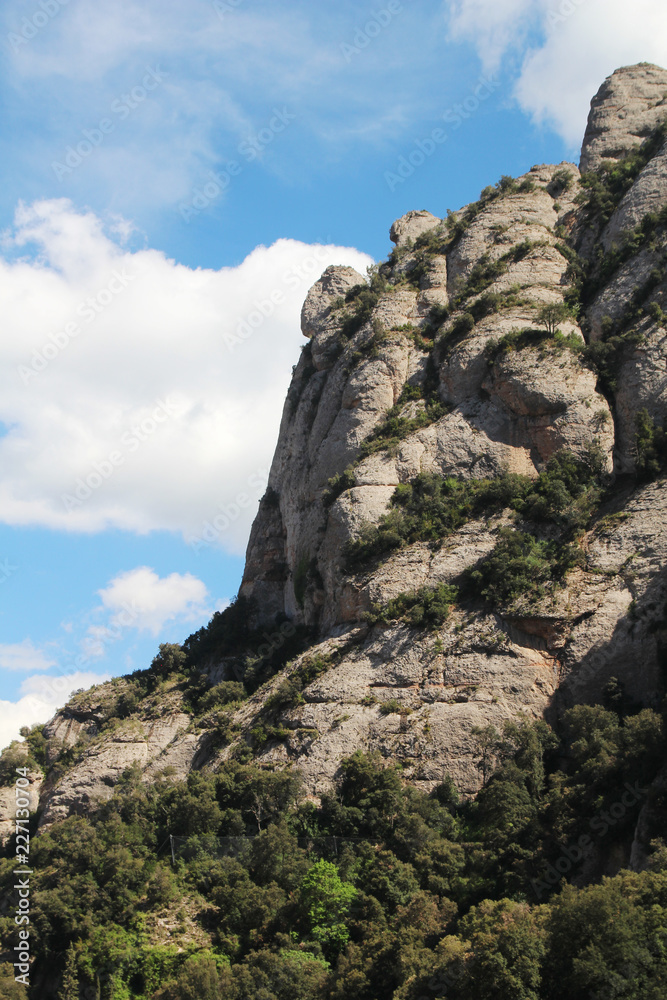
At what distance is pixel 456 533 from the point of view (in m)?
43.4

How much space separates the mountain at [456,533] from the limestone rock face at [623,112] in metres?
0.34

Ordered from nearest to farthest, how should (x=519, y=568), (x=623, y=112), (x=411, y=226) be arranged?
(x=519, y=568)
(x=623, y=112)
(x=411, y=226)

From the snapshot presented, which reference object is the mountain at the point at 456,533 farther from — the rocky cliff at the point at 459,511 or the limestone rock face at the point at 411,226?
the limestone rock face at the point at 411,226

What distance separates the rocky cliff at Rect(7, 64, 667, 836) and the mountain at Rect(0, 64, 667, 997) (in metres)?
0.13

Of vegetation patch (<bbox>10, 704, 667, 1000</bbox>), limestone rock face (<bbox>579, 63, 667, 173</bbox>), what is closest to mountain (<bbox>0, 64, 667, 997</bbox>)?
limestone rock face (<bbox>579, 63, 667, 173</bbox>)

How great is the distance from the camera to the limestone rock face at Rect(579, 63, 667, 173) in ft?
209

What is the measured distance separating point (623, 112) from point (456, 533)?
40094 mm

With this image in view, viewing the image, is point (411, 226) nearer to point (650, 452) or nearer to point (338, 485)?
point (338, 485)

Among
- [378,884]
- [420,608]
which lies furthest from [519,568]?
[378,884]

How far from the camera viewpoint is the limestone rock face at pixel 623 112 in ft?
209

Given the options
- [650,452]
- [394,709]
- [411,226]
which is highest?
[411,226]

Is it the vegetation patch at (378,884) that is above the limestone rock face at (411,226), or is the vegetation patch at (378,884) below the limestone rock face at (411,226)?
below

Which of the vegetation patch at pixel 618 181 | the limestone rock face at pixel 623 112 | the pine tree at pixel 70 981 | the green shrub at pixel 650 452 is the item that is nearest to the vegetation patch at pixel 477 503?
the green shrub at pixel 650 452

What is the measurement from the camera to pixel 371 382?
52.6m
